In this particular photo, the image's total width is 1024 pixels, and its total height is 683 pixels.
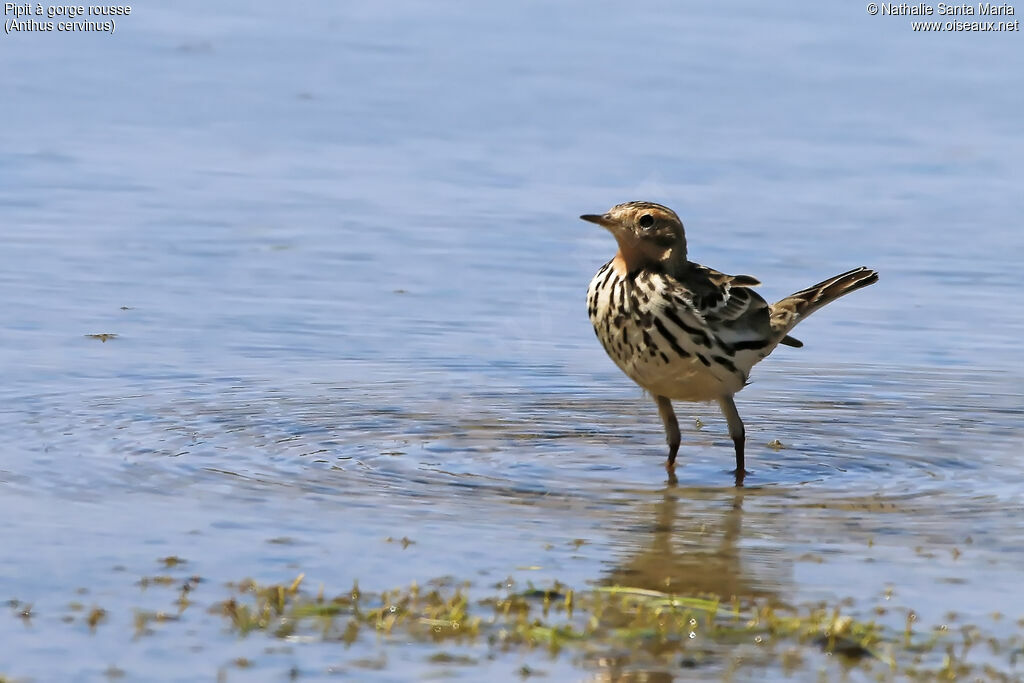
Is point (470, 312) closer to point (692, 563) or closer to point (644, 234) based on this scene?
point (644, 234)

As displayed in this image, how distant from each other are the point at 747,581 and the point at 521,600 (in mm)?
1049

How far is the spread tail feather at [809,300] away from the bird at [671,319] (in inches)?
8.6

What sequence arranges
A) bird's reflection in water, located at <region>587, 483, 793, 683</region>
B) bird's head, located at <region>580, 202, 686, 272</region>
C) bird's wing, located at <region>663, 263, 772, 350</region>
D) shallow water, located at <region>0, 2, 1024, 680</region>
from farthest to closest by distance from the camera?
bird's head, located at <region>580, 202, 686, 272</region>, bird's wing, located at <region>663, 263, 772, 350</region>, shallow water, located at <region>0, 2, 1024, 680</region>, bird's reflection in water, located at <region>587, 483, 793, 683</region>

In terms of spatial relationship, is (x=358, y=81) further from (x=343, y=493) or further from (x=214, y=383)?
(x=343, y=493)

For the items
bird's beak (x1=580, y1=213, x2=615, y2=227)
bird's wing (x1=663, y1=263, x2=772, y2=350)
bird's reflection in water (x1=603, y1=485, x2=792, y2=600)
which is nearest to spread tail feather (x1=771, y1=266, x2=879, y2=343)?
bird's wing (x1=663, y1=263, x2=772, y2=350)

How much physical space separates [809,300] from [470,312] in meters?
3.10

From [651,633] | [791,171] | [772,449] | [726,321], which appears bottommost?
[651,633]

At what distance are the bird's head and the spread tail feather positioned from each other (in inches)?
32.1

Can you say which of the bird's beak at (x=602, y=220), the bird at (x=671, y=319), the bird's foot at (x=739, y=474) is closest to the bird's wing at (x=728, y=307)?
the bird at (x=671, y=319)

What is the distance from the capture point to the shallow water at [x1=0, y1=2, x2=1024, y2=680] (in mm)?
7652

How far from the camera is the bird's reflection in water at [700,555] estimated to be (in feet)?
24.1

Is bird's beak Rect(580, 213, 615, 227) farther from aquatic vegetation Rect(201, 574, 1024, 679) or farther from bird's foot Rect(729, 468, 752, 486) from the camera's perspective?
aquatic vegetation Rect(201, 574, 1024, 679)

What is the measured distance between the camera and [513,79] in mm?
19828

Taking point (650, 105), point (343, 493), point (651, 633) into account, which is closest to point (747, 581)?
point (651, 633)
